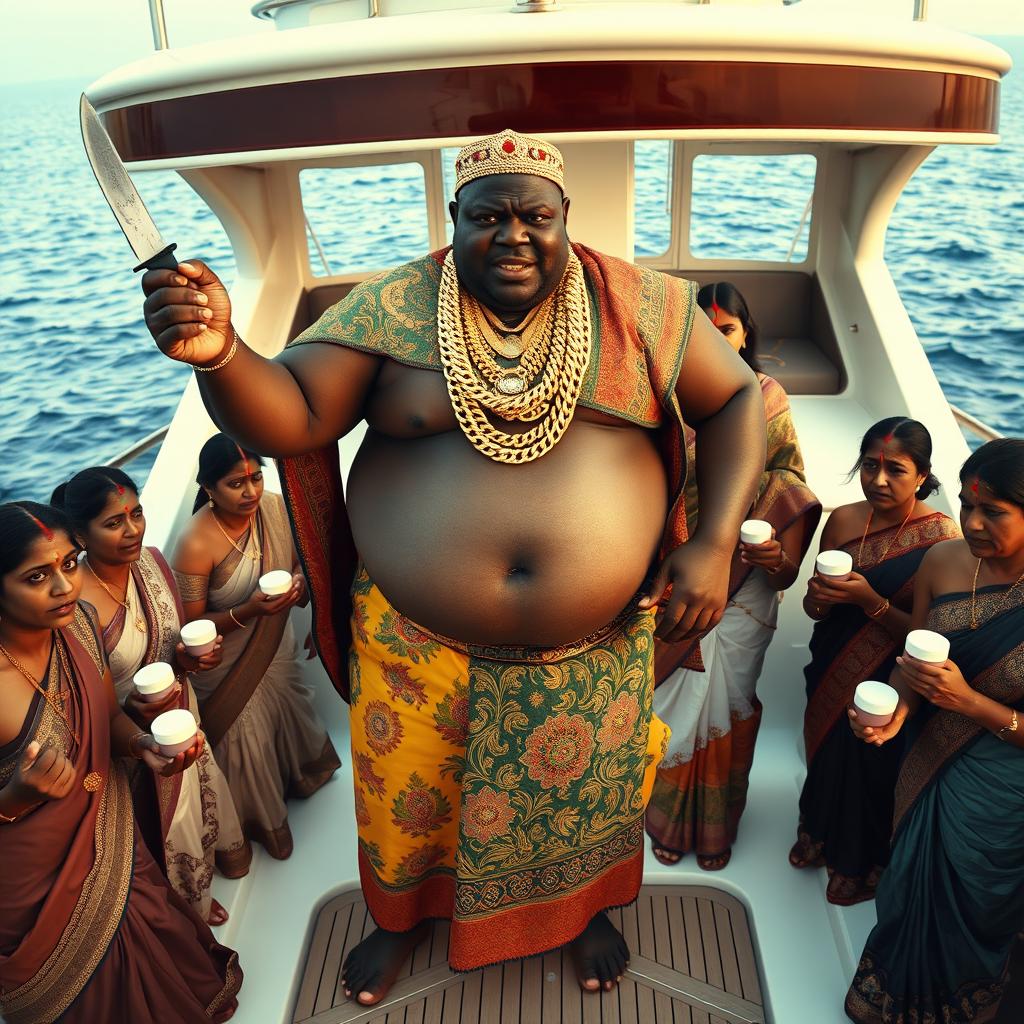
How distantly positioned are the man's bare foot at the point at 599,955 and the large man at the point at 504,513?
0.59 feet

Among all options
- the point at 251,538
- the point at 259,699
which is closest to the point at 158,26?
the point at 251,538

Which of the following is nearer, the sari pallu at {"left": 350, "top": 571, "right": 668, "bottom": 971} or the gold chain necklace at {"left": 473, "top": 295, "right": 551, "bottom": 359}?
the gold chain necklace at {"left": 473, "top": 295, "right": 551, "bottom": 359}


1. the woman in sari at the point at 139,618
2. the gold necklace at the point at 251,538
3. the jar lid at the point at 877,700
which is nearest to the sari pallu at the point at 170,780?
the woman in sari at the point at 139,618

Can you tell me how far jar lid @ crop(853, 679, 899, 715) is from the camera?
6.37ft

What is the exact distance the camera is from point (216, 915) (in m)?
2.61

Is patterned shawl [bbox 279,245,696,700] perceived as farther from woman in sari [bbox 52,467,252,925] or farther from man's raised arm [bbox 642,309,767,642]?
woman in sari [bbox 52,467,252,925]

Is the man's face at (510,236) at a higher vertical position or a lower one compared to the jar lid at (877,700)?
higher

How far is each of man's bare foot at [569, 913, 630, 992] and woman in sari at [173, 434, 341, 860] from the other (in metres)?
0.94

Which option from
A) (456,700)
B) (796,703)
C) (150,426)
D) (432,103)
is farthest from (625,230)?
(150,426)

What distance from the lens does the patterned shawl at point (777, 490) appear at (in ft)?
8.45

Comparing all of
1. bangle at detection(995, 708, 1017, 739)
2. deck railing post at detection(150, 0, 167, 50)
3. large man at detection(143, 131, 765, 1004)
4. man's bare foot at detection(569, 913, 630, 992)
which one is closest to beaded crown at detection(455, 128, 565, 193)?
large man at detection(143, 131, 765, 1004)

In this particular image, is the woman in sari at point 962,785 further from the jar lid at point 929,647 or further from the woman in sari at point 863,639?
the woman in sari at point 863,639

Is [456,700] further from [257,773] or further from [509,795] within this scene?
[257,773]

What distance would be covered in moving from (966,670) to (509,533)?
1009mm
